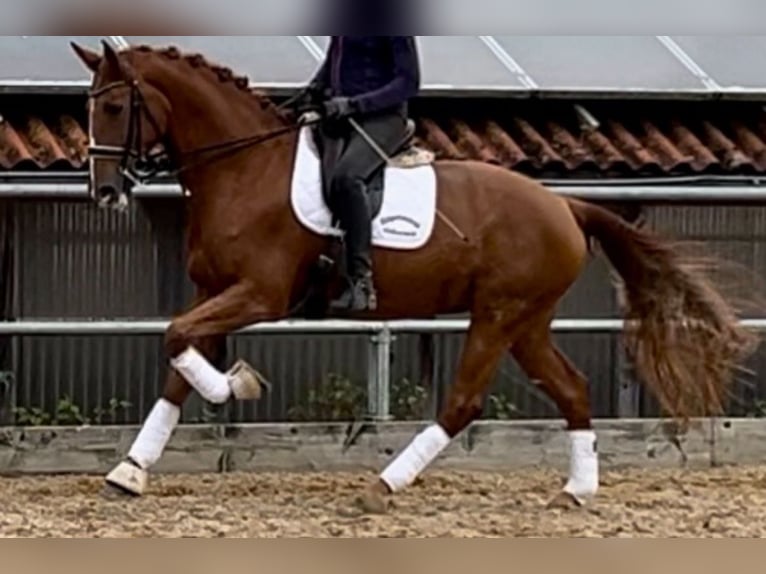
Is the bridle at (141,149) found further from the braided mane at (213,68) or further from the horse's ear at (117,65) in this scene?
the braided mane at (213,68)

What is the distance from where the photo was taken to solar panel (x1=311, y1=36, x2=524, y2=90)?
8633mm

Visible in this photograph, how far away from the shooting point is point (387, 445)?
25.3 feet

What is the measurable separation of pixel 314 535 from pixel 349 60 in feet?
6.22

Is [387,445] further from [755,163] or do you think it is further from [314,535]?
[755,163]

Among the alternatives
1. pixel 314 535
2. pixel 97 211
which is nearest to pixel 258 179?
pixel 314 535

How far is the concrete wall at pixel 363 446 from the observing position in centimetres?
749

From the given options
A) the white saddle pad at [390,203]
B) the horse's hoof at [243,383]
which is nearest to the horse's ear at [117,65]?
the white saddle pad at [390,203]

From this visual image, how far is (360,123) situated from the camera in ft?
21.1

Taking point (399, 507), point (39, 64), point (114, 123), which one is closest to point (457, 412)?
point (399, 507)

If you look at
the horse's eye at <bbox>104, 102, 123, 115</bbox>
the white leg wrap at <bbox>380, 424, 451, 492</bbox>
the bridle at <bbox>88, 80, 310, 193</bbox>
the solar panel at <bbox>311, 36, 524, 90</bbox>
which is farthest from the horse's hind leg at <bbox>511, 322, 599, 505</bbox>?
the solar panel at <bbox>311, 36, 524, 90</bbox>

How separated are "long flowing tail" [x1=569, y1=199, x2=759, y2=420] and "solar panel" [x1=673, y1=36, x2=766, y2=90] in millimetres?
2301

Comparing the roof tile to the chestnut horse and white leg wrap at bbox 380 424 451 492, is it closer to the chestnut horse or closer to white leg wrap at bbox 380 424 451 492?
the chestnut horse

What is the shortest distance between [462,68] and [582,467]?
289 cm

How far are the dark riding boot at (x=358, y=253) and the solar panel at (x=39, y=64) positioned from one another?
239cm
